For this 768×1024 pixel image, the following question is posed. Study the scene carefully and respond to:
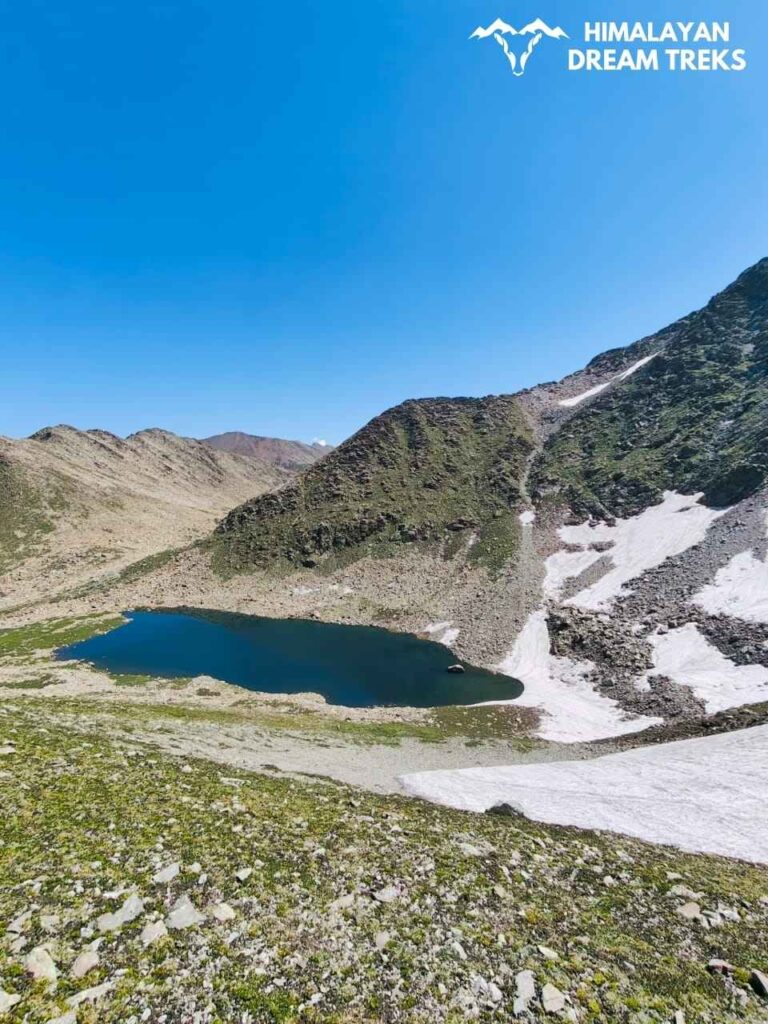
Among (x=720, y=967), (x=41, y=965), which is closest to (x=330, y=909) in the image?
(x=41, y=965)

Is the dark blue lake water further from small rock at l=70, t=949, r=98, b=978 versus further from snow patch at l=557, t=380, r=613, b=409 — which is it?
snow patch at l=557, t=380, r=613, b=409

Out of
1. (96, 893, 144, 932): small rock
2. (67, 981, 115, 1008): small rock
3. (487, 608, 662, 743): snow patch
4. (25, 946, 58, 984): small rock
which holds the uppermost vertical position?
(25, 946, 58, 984): small rock

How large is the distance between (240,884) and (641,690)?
4824 cm

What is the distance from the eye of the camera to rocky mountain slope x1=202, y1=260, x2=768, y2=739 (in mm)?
51031

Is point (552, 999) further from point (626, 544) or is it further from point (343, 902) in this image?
point (626, 544)

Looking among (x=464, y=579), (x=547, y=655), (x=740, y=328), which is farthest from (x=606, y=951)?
(x=740, y=328)

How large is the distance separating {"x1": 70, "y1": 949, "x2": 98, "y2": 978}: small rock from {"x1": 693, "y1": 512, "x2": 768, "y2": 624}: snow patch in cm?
6084

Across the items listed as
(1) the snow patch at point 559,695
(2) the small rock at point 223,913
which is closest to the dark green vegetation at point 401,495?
(1) the snow patch at point 559,695

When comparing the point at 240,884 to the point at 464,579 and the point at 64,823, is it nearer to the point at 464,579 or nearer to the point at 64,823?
the point at 64,823

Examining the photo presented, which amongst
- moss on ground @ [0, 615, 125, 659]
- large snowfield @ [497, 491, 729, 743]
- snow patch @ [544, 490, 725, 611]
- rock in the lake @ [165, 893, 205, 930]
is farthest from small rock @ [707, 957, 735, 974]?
moss on ground @ [0, 615, 125, 659]

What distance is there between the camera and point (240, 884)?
9.49 m

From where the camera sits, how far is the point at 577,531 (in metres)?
90.1

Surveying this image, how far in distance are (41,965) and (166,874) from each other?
8.88 feet

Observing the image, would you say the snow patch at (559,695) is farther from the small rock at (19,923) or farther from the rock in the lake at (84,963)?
the small rock at (19,923)
